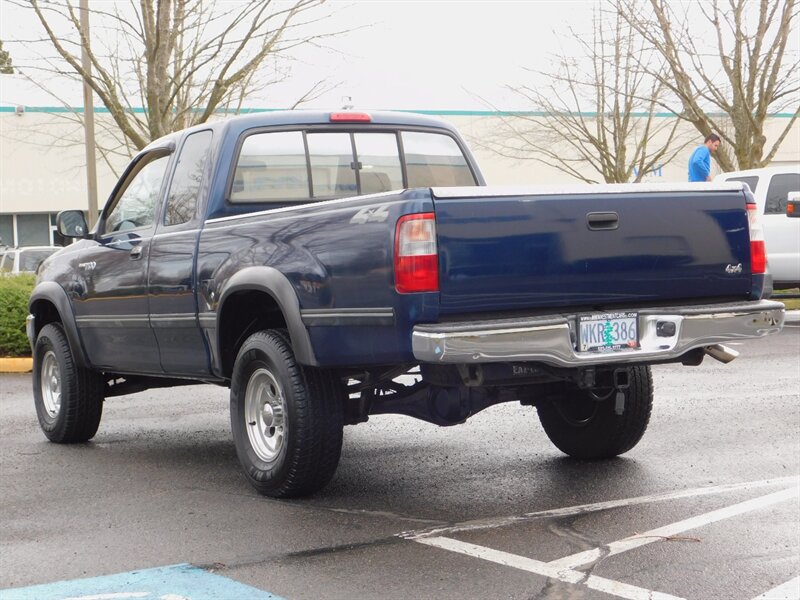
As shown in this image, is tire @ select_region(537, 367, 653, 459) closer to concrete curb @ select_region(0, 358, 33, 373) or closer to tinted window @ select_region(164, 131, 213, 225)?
tinted window @ select_region(164, 131, 213, 225)

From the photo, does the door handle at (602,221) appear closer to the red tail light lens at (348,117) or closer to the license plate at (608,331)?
the license plate at (608,331)

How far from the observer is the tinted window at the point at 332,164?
6.96 meters

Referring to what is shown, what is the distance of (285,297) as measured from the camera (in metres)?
5.65

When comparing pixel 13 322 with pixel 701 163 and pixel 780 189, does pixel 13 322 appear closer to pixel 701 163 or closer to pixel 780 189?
pixel 701 163

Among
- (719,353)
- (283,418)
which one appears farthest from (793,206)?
(283,418)

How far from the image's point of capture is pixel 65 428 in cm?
798

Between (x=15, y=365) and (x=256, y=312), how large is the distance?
7.44 meters

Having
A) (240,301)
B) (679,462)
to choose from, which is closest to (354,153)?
(240,301)

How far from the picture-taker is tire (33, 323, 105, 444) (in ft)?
26.1

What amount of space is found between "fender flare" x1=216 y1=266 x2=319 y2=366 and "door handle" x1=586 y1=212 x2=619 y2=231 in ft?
4.60

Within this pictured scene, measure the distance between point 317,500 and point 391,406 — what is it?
0.67 m

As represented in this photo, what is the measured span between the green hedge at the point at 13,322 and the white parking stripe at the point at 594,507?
29.6ft

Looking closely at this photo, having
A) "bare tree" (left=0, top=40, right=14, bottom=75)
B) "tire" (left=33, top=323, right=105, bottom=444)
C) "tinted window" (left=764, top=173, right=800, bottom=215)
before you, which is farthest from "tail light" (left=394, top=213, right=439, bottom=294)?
"bare tree" (left=0, top=40, right=14, bottom=75)

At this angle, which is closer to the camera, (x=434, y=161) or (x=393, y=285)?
(x=393, y=285)
